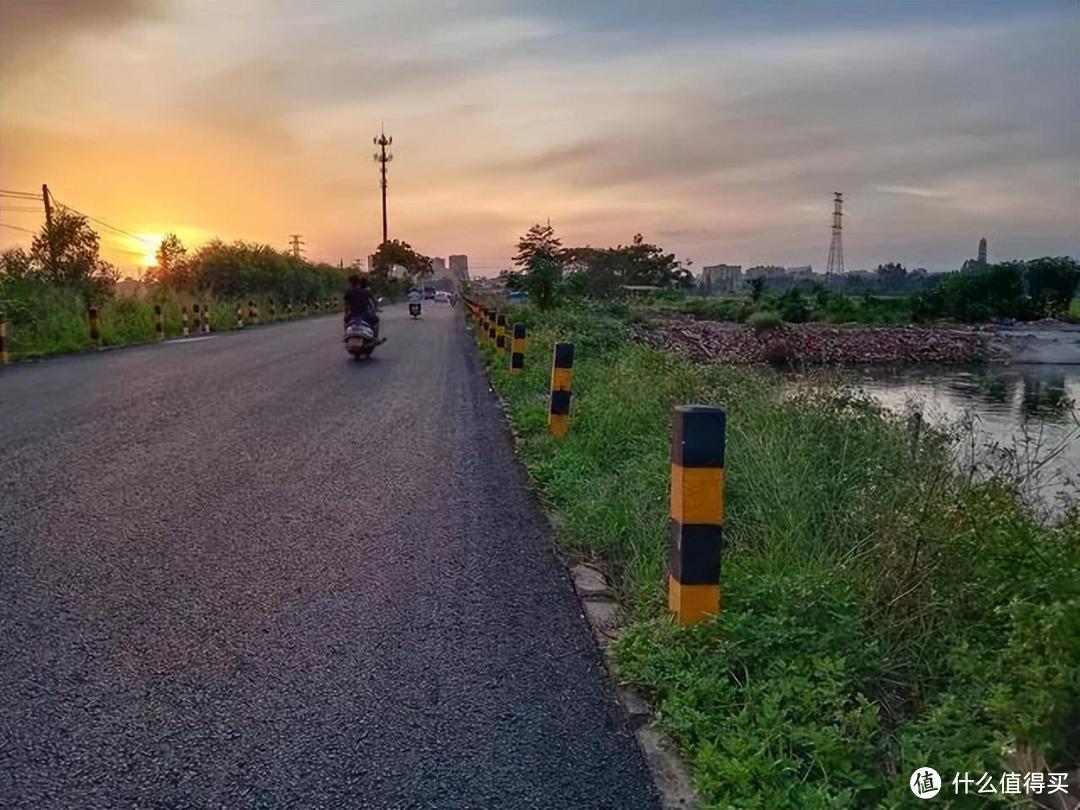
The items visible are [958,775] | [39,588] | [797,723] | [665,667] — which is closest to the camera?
[958,775]

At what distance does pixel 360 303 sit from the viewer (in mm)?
15555

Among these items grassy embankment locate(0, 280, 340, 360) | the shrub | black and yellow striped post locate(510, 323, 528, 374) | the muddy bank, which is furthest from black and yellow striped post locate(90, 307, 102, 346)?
the muddy bank

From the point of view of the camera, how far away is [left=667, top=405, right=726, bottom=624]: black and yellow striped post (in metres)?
3.04

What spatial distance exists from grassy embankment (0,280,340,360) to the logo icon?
55.6ft

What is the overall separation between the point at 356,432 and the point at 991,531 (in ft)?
19.2

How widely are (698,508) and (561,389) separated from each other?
407 cm

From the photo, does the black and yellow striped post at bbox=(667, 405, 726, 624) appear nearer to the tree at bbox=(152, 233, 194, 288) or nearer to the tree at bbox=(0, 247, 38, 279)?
the tree at bbox=(0, 247, 38, 279)

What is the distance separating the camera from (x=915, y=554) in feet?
10.1

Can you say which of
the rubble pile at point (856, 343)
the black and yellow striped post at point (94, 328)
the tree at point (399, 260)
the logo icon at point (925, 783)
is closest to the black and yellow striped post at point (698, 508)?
the logo icon at point (925, 783)

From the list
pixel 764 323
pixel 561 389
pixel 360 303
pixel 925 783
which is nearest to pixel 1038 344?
pixel 764 323

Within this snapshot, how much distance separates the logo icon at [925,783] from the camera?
2.08 meters

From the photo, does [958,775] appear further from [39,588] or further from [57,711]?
[39,588]

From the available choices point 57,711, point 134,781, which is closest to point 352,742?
point 134,781

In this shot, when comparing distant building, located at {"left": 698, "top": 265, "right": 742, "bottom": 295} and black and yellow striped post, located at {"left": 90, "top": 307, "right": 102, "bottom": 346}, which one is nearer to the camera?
black and yellow striped post, located at {"left": 90, "top": 307, "right": 102, "bottom": 346}
